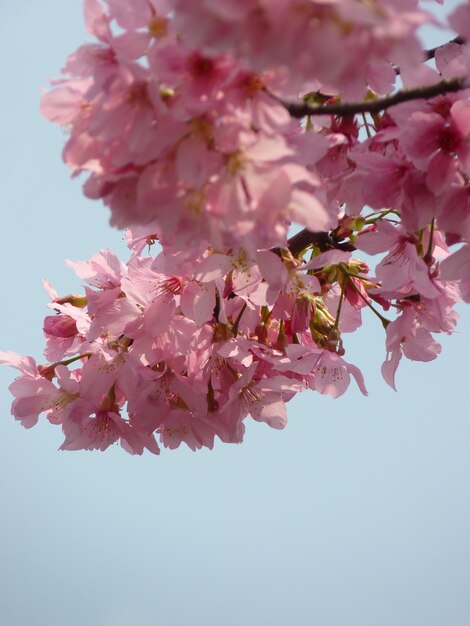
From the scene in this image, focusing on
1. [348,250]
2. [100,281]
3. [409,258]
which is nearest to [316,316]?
[348,250]

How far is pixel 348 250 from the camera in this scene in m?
2.35

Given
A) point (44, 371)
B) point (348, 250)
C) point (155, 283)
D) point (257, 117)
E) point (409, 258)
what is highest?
point (348, 250)

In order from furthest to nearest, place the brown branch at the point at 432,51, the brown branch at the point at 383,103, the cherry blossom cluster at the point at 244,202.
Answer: the brown branch at the point at 432,51 < the brown branch at the point at 383,103 < the cherry blossom cluster at the point at 244,202

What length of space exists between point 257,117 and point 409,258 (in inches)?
38.9

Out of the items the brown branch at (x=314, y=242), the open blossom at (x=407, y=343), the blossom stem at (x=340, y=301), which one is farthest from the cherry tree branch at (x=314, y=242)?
the open blossom at (x=407, y=343)

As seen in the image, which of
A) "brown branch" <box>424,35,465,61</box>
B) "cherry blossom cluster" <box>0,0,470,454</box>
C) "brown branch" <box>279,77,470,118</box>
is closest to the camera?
"cherry blossom cluster" <box>0,0,470,454</box>

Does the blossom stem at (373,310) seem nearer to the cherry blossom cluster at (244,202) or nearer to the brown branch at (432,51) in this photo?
the cherry blossom cluster at (244,202)

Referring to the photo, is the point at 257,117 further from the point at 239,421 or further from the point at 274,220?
the point at 239,421

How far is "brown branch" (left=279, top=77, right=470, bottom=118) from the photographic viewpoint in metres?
1.30

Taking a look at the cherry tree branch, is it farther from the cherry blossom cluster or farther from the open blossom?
the open blossom

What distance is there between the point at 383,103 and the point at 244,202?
375 millimetres

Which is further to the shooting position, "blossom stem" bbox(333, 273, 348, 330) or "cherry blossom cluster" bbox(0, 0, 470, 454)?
"blossom stem" bbox(333, 273, 348, 330)

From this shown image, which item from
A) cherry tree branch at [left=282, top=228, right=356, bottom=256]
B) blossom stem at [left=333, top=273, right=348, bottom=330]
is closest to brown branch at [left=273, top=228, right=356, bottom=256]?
cherry tree branch at [left=282, top=228, right=356, bottom=256]

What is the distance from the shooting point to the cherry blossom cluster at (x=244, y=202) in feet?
3.32
